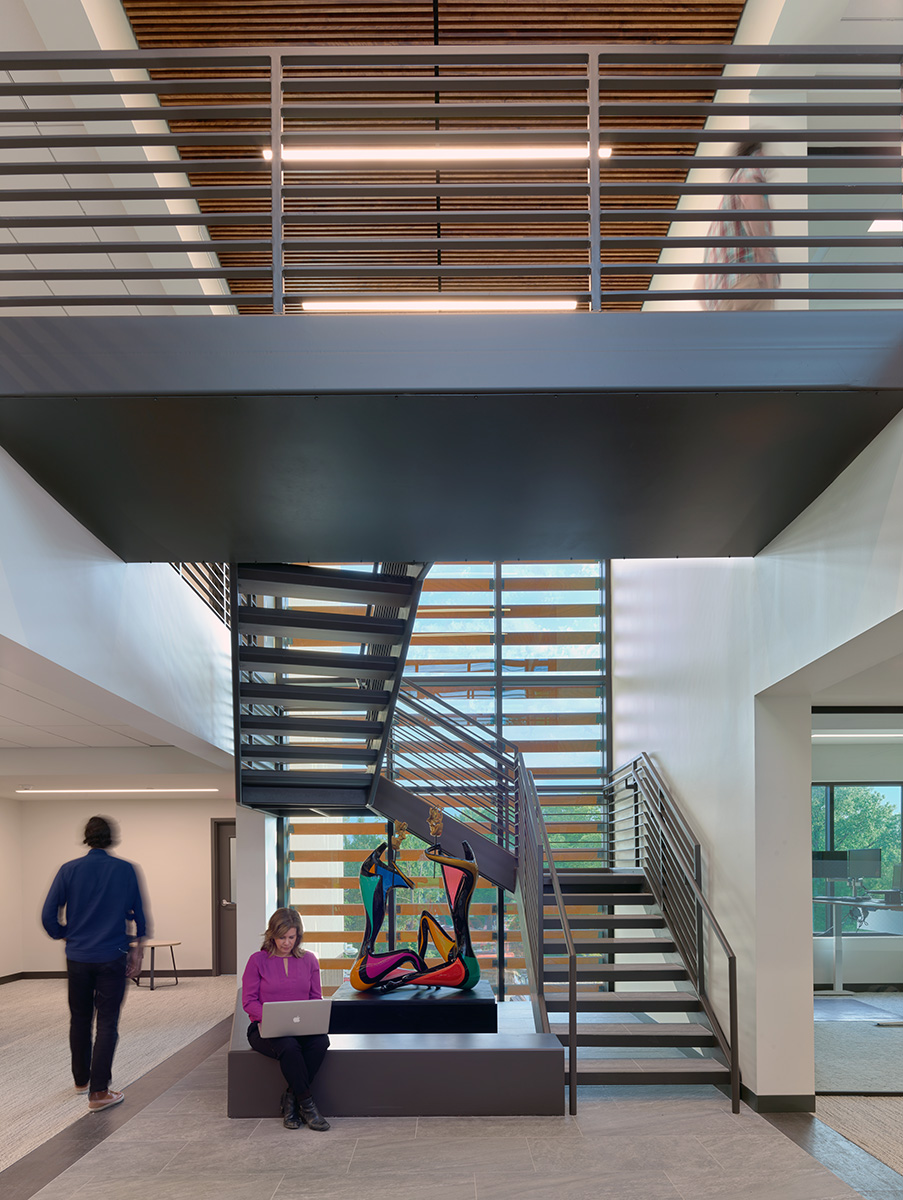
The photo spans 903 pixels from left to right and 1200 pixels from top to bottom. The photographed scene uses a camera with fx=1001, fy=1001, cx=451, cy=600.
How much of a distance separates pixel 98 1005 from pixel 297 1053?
1259 mm

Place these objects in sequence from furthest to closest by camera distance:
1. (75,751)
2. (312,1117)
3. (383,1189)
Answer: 1. (75,751)
2. (312,1117)
3. (383,1189)

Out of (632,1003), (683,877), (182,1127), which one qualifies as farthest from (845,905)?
(182,1127)

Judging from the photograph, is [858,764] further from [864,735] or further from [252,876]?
[252,876]

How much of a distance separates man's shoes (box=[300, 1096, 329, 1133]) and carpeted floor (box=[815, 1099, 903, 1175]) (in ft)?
9.60

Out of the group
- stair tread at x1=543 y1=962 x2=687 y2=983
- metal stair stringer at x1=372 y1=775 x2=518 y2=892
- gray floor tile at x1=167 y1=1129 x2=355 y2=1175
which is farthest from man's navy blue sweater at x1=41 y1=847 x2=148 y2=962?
stair tread at x1=543 y1=962 x2=687 y2=983

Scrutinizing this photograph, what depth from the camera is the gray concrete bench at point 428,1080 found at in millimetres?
5688

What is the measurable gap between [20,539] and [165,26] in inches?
151

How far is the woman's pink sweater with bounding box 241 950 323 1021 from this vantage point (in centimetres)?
572

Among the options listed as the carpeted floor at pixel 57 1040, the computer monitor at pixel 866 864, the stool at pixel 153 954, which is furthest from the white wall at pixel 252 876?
the computer monitor at pixel 866 864

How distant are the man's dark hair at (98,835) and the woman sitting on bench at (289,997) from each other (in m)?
1.11

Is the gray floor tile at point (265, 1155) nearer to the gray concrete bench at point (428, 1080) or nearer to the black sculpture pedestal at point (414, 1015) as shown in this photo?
the gray concrete bench at point (428, 1080)

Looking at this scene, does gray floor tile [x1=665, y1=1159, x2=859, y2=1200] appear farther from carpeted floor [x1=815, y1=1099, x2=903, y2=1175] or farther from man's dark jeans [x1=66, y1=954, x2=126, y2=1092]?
man's dark jeans [x1=66, y1=954, x2=126, y2=1092]

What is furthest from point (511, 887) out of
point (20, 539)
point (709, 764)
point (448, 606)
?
point (20, 539)

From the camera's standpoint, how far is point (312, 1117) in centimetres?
545
